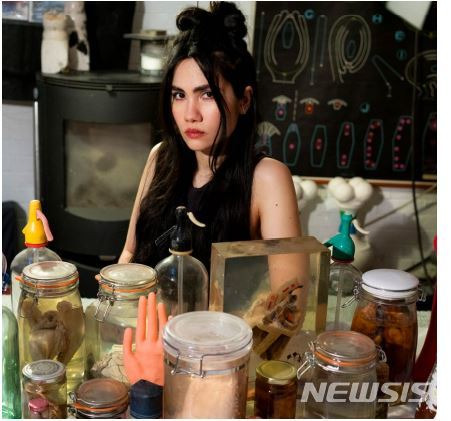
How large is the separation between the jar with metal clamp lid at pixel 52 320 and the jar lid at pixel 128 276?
0.17 ft

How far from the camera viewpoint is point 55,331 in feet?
2.90

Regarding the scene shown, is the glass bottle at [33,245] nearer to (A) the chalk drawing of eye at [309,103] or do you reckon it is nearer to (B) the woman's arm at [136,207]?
(B) the woman's arm at [136,207]

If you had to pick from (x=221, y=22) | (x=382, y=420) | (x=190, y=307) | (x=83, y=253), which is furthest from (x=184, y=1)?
(x=382, y=420)

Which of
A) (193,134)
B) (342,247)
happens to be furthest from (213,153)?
(342,247)

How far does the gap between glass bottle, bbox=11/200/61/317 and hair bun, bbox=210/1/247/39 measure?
56 cm

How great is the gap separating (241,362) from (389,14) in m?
2.37

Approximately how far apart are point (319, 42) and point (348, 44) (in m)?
0.13

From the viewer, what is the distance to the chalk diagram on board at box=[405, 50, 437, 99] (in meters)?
2.79

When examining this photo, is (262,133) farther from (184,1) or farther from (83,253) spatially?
(83,253)

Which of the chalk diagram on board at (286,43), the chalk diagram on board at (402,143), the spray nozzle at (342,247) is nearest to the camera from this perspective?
the spray nozzle at (342,247)

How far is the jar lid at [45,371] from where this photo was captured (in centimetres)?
78

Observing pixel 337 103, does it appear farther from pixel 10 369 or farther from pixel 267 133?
pixel 10 369

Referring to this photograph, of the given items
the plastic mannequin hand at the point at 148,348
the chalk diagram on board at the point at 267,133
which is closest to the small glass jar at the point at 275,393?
the plastic mannequin hand at the point at 148,348

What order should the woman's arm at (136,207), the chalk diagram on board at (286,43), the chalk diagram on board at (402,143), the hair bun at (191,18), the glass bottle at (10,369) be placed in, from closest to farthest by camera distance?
the glass bottle at (10,369)
the hair bun at (191,18)
the woman's arm at (136,207)
the chalk diagram on board at (286,43)
the chalk diagram on board at (402,143)
